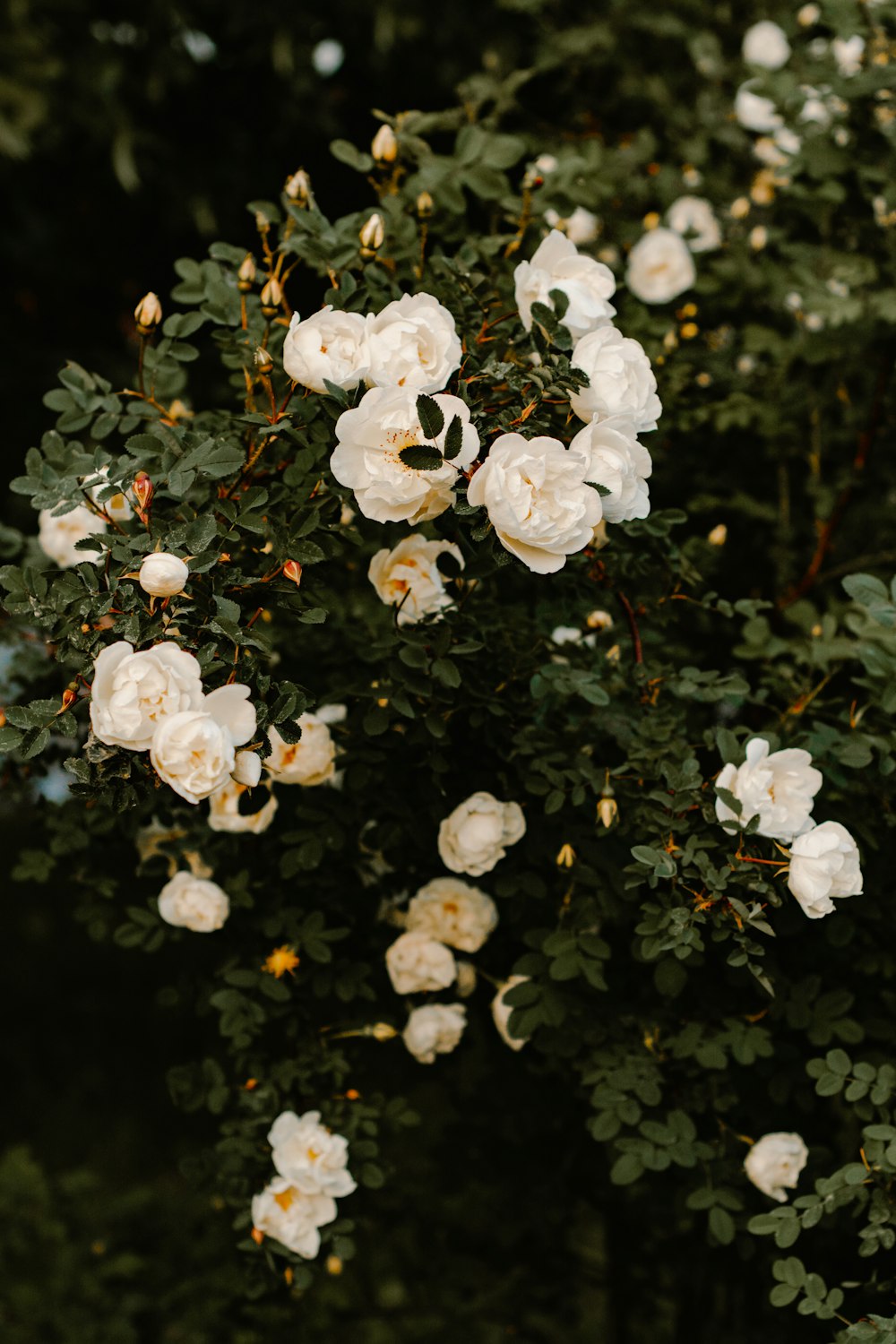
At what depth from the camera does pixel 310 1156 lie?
155 centimetres

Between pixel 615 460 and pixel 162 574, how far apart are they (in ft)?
1.52

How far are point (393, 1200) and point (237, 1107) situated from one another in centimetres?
69

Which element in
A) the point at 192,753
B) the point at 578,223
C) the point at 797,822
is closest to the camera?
the point at 192,753

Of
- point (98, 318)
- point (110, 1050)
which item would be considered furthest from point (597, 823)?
point (110, 1050)

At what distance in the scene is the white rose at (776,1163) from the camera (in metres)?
1.48

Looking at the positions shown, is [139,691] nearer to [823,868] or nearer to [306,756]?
[306,756]

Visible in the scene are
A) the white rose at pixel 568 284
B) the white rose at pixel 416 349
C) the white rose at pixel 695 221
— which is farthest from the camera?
the white rose at pixel 695 221

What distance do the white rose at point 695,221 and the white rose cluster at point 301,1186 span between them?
1748 mm

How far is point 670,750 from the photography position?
56.8 inches

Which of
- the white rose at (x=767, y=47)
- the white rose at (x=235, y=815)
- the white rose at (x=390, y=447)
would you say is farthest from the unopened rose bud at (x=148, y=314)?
the white rose at (x=767, y=47)

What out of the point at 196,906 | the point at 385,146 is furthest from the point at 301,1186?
the point at 385,146

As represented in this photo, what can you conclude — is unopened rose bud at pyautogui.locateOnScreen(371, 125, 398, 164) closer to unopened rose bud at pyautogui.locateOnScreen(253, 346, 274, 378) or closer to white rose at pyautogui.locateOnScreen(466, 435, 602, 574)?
unopened rose bud at pyautogui.locateOnScreen(253, 346, 274, 378)

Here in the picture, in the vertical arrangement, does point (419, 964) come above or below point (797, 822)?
below

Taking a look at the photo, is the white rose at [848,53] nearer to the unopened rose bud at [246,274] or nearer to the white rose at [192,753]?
the unopened rose bud at [246,274]
